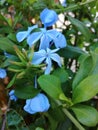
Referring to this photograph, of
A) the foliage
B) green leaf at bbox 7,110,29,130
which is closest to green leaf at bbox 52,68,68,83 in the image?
the foliage

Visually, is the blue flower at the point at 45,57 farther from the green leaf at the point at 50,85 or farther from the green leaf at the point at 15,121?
the green leaf at the point at 15,121

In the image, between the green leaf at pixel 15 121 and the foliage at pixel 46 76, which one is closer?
the foliage at pixel 46 76

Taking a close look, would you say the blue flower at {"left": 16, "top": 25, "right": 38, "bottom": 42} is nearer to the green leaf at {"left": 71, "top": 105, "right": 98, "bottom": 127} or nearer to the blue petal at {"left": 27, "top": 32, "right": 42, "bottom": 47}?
the blue petal at {"left": 27, "top": 32, "right": 42, "bottom": 47}

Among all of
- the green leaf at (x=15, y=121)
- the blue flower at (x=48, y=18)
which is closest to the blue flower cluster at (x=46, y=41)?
the blue flower at (x=48, y=18)

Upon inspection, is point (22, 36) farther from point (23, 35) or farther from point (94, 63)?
point (94, 63)

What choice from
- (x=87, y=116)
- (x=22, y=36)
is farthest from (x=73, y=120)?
(x=22, y=36)

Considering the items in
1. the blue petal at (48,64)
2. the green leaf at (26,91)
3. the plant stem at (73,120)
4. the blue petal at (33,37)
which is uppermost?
the blue petal at (33,37)

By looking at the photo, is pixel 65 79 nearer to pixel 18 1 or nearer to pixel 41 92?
pixel 41 92
